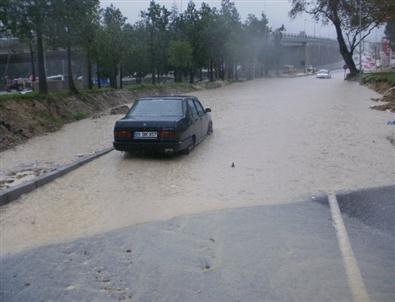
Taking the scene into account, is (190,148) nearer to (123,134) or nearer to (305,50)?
(123,134)

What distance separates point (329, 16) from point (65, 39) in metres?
42.7

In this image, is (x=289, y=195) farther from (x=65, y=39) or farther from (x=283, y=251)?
(x=65, y=39)

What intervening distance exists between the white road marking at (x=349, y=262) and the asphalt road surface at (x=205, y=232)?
0.5 inches

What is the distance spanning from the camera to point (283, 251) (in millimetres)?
5883

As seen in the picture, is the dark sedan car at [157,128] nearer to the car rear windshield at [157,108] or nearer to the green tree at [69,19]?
the car rear windshield at [157,108]

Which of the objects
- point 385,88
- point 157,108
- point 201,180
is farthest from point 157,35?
point 201,180

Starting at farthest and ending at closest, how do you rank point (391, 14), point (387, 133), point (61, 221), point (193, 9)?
point (193, 9) → point (391, 14) → point (387, 133) → point (61, 221)

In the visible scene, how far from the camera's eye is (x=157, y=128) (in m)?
11.5

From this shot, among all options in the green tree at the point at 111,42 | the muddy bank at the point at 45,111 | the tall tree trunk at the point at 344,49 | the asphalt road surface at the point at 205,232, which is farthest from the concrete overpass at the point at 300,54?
the asphalt road surface at the point at 205,232

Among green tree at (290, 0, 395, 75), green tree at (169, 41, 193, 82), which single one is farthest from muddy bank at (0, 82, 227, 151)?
green tree at (290, 0, 395, 75)

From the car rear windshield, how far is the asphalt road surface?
103cm

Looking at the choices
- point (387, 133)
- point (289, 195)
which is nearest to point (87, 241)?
point (289, 195)

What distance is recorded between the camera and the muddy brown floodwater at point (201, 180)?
23.9 ft

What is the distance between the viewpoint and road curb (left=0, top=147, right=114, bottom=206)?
8.10 meters
